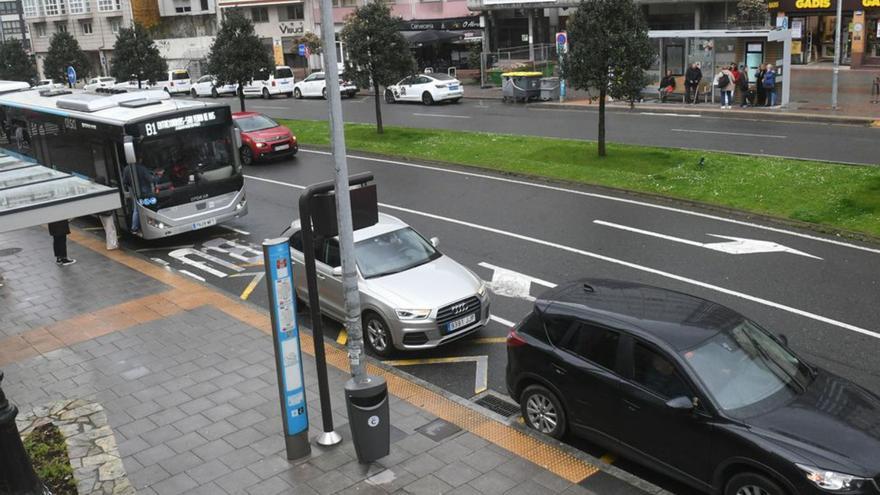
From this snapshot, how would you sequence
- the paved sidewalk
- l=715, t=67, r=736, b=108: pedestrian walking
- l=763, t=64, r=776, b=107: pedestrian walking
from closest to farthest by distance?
1. the paved sidewalk
2. l=763, t=64, r=776, b=107: pedestrian walking
3. l=715, t=67, r=736, b=108: pedestrian walking

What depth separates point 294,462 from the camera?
8305 millimetres

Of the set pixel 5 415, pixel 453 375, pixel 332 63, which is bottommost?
pixel 453 375

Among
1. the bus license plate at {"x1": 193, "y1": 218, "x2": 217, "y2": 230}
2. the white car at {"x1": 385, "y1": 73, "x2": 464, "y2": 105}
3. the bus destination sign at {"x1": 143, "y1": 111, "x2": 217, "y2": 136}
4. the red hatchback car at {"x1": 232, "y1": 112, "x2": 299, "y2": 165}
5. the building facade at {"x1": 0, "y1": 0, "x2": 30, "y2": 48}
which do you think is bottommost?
the bus license plate at {"x1": 193, "y1": 218, "x2": 217, "y2": 230}

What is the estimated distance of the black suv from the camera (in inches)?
266

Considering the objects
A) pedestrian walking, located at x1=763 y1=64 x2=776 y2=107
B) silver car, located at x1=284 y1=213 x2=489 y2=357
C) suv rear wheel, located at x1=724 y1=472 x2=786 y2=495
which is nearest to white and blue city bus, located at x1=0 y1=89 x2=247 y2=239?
silver car, located at x1=284 y1=213 x2=489 y2=357

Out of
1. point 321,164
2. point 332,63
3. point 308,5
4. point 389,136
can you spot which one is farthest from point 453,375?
point 308,5

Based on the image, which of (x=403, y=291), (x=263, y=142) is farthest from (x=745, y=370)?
(x=263, y=142)

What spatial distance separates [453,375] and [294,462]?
2.88 m

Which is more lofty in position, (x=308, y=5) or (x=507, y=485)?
(x=308, y=5)

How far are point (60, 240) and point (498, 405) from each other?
1056 centimetres

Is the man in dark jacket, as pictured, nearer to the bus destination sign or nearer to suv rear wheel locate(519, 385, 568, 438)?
the bus destination sign

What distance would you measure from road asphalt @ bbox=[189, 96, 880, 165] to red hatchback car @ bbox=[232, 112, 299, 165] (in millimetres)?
6482

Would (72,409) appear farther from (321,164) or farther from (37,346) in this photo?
(321,164)

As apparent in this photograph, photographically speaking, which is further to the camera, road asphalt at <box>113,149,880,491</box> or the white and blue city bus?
the white and blue city bus
